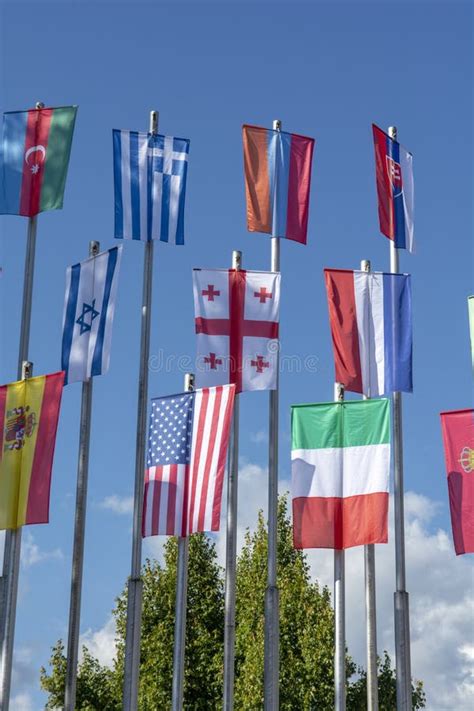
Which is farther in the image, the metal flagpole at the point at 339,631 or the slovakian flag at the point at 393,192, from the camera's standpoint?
the slovakian flag at the point at 393,192

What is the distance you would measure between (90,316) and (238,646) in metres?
27.7

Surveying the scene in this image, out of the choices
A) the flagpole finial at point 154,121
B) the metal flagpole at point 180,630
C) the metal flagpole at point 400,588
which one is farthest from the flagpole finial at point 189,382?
the flagpole finial at point 154,121

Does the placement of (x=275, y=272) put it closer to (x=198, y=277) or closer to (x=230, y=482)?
(x=198, y=277)

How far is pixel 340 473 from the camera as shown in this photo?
23.5m

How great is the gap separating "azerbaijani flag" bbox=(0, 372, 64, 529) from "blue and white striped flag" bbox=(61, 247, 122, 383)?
2.19 feet

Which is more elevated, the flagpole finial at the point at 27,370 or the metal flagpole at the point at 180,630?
the flagpole finial at the point at 27,370

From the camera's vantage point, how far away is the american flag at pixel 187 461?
75.6 ft

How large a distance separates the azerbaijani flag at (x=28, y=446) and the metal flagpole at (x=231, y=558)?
369cm

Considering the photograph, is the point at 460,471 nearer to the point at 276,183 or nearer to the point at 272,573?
the point at 272,573

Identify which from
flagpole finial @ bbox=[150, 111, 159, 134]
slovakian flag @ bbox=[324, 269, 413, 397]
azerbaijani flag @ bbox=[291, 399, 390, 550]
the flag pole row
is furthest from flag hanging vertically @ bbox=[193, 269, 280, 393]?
flagpole finial @ bbox=[150, 111, 159, 134]

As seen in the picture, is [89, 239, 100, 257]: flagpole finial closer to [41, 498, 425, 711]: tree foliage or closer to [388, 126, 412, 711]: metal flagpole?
[388, 126, 412, 711]: metal flagpole

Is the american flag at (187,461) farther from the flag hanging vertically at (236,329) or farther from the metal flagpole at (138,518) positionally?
the flag hanging vertically at (236,329)

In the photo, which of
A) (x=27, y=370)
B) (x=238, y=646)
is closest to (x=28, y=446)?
(x=27, y=370)

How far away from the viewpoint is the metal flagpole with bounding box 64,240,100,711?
2284 cm
